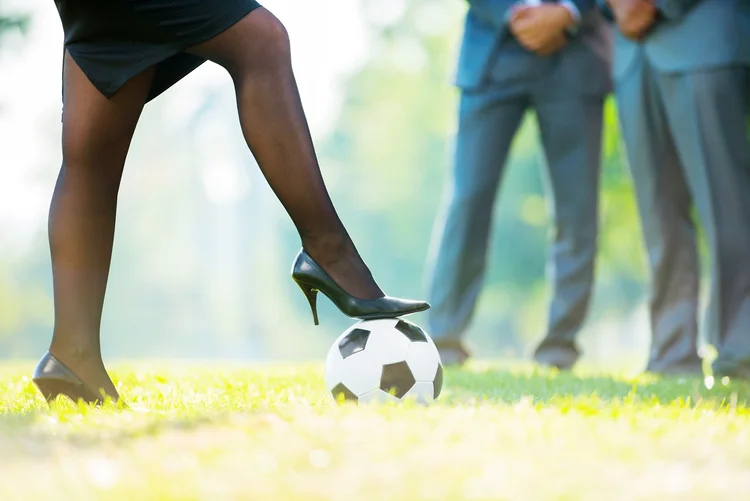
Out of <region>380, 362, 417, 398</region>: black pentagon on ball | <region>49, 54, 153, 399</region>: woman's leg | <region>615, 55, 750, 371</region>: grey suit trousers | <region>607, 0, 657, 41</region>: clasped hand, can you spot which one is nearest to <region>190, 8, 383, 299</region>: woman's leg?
<region>380, 362, 417, 398</region>: black pentagon on ball

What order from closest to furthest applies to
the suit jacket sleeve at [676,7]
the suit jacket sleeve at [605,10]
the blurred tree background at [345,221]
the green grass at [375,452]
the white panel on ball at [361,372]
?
1. the green grass at [375,452]
2. the white panel on ball at [361,372]
3. the suit jacket sleeve at [676,7]
4. the suit jacket sleeve at [605,10]
5. the blurred tree background at [345,221]

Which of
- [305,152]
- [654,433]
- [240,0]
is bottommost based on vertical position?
Result: [654,433]

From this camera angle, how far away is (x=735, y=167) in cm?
461

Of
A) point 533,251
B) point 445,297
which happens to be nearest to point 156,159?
point 533,251

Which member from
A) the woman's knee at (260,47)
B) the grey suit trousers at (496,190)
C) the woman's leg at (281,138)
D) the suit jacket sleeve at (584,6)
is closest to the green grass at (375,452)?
the woman's leg at (281,138)

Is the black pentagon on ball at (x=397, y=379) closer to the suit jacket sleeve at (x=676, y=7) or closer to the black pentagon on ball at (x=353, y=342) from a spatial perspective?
the black pentagon on ball at (x=353, y=342)

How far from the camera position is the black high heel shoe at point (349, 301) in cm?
276

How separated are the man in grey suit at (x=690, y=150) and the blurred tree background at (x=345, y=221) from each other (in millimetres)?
9452

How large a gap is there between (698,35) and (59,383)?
11.8 feet

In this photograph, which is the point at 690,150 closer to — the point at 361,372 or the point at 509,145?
the point at 509,145

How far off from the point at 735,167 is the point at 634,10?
1004 mm

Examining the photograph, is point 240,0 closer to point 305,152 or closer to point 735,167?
point 305,152

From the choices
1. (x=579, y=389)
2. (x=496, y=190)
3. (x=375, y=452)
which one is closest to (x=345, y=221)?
(x=496, y=190)

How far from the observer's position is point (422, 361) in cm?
282
